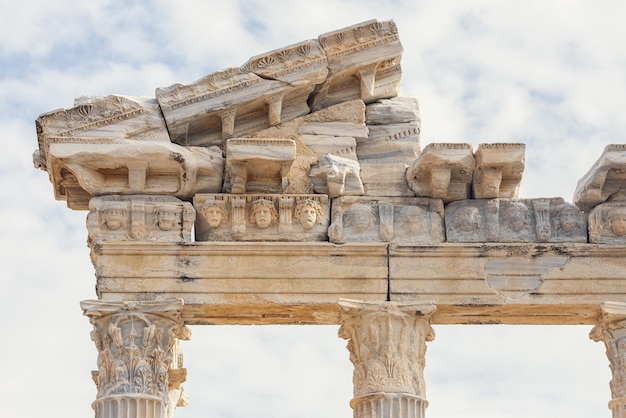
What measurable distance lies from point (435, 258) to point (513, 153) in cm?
156

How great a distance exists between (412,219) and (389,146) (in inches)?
43.6

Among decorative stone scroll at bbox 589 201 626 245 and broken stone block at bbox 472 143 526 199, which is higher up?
broken stone block at bbox 472 143 526 199

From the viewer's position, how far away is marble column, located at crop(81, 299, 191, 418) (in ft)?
64.4

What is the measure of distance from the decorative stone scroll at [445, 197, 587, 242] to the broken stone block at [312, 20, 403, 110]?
6.13 feet

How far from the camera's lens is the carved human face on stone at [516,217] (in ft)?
68.4

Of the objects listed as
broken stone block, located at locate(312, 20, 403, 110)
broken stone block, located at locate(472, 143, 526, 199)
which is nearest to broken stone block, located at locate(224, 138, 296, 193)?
broken stone block, located at locate(312, 20, 403, 110)

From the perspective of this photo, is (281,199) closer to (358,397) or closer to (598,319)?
(358,397)

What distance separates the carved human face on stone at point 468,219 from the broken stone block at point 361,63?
6.46 ft

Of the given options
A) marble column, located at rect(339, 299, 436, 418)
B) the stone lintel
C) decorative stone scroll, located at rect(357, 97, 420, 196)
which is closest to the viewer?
marble column, located at rect(339, 299, 436, 418)

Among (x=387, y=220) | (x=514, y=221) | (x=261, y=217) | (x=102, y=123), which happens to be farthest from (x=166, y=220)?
(x=514, y=221)

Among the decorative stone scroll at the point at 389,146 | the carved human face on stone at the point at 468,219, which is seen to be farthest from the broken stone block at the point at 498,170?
the decorative stone scroll at the point at 389,146

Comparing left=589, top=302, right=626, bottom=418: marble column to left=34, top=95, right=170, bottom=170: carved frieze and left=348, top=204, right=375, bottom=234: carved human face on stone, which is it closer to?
left=348, top=204, right=375, bottom=234: carved human face on stone

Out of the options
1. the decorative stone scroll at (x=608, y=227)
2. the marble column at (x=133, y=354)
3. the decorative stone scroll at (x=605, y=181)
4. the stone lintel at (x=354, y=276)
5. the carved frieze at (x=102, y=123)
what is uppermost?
the carved frieze at (x=102, y=123)

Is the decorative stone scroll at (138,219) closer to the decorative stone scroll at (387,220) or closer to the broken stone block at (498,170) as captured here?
the decorative stone scroll at (387,220)
